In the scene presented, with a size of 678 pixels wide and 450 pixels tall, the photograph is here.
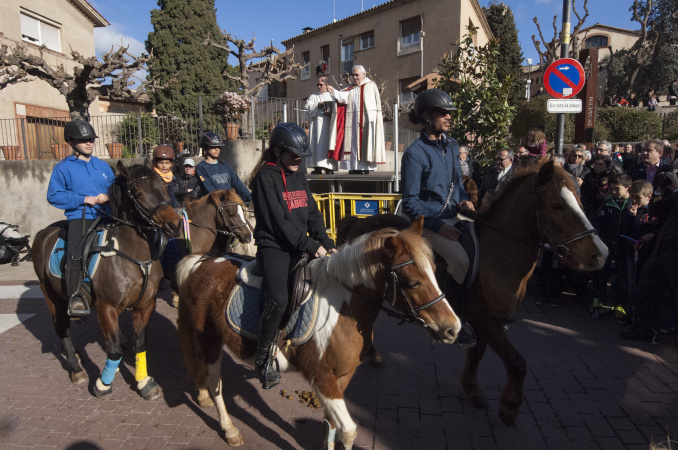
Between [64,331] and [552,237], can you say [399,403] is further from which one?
[64,331]

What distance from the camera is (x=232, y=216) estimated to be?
19.6 ft

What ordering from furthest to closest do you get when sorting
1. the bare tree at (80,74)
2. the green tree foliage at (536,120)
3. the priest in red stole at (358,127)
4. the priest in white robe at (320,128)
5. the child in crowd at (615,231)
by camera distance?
the green tree foliage at (536,120) < the bare tree at (80,74) < the priest in white robe at (320,128) < the priest in red stole at (358,127) < the child in crowd at (615,231)

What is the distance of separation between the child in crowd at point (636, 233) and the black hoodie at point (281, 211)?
15.4 feet

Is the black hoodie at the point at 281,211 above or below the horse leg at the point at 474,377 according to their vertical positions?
above

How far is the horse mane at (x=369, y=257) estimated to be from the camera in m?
2.49

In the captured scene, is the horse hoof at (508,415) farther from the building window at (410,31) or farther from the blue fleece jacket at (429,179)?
the building window at (410,31)

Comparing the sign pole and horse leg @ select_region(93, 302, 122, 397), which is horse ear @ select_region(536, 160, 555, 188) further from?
the sign pole

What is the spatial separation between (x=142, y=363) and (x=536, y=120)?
2314 cm

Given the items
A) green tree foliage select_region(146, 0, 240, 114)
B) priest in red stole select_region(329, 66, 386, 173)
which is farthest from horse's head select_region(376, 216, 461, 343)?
green tree foliage select_region(146, 0, 240, 114)

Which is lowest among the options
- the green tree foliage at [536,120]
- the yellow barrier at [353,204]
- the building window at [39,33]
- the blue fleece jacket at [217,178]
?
the yellow barrier at [353,204]

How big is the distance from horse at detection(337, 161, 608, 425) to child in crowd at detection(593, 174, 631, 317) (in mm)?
2971

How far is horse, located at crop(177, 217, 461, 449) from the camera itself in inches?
97.4

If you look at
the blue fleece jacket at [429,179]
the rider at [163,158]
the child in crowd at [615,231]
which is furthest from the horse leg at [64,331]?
the child in crowd at [615,231]

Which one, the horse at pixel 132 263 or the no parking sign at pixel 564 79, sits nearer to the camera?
the horse at pixel 132 263
